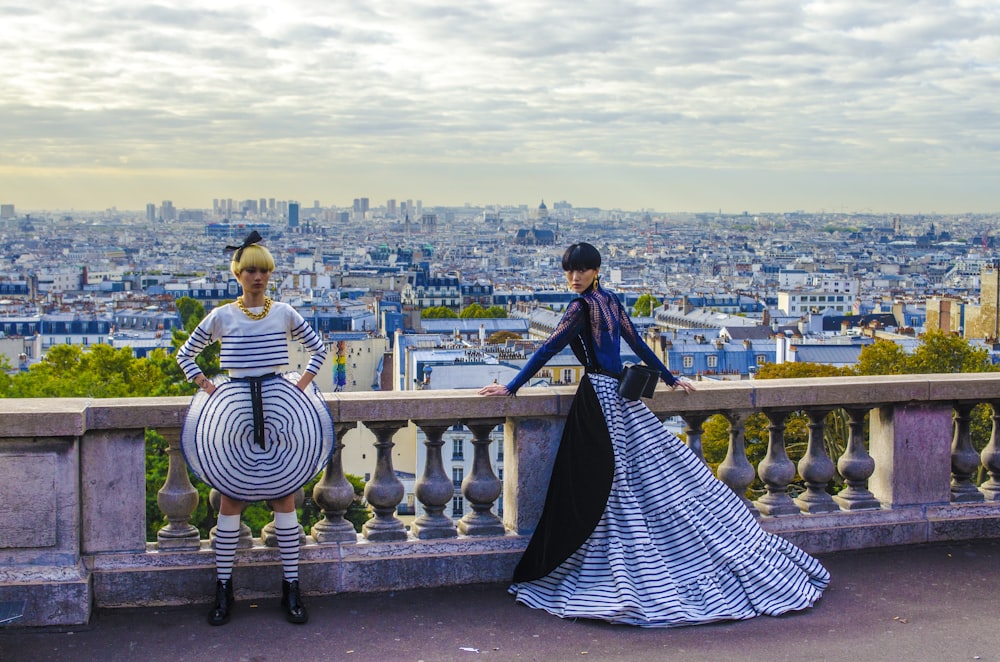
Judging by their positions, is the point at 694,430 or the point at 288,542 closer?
the point at 288,542

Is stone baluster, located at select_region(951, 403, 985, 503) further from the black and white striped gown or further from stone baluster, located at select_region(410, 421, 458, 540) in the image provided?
stone baluster, located at select_region(410, 421, 458, 540)

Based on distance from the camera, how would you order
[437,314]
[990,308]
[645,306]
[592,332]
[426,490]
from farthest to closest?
[645,306]
[437,314]
[990,308]
[426,490]
[592,332]

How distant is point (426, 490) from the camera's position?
5.12m

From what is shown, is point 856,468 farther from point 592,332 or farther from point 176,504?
point 176,504

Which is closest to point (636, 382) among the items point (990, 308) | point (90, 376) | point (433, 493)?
point (433, 493)

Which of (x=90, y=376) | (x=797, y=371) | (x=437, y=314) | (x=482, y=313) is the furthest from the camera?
(x=437, y=314)

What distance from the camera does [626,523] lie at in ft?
15.8

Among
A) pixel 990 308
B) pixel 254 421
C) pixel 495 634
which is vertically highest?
pixel 254 421

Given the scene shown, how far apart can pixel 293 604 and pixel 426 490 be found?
713mm

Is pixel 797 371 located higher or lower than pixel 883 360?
lower

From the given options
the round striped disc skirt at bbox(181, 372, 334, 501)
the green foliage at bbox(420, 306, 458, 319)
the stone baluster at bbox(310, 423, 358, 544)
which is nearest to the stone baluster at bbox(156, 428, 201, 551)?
the round striped disc skirt at bbox(181, 372, 334, 501)

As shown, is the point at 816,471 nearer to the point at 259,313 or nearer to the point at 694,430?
the point at 694,430

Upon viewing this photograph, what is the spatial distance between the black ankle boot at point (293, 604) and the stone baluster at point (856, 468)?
2.27 metres

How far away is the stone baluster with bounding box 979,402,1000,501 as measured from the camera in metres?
5.73
